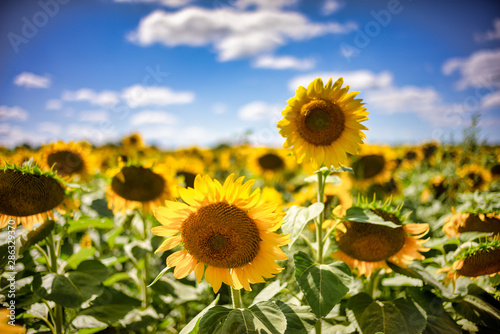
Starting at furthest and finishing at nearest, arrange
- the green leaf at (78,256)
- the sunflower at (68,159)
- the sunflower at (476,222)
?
the sunflower at (68,159) < the green leaf at (78,256) < the sunflower at (476,222)

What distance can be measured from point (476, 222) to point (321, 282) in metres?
1.19

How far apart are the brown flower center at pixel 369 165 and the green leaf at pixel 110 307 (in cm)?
337

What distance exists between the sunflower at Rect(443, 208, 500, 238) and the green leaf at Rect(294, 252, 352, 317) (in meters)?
0.95

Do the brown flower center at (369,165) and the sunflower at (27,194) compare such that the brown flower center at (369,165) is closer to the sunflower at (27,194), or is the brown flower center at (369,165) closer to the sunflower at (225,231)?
the sunflower at (225,231)

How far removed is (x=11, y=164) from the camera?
1.93 metres

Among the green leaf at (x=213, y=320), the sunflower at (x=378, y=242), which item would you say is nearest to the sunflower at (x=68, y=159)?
the green leaf at (x=213, y=320)

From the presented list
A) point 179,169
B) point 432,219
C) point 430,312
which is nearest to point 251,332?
point 430,312

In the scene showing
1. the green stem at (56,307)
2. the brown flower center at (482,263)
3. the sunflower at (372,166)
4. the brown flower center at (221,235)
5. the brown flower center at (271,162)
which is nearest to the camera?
the brown flower center at (221,235)

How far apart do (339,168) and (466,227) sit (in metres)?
0.97

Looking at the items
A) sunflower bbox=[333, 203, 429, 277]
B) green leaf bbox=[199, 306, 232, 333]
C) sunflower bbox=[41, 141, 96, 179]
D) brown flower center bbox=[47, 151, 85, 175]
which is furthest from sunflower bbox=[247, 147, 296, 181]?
green leaf bbox=[199, 306, 232, 333]

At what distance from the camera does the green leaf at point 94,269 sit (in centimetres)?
208

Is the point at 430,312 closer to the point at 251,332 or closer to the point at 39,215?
the point at 251,332

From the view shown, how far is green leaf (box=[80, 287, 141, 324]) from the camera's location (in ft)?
7.01

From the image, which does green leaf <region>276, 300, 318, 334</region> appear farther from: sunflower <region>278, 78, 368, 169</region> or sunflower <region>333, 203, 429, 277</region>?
sunflower <region>278, 78, 368, 169</region>
